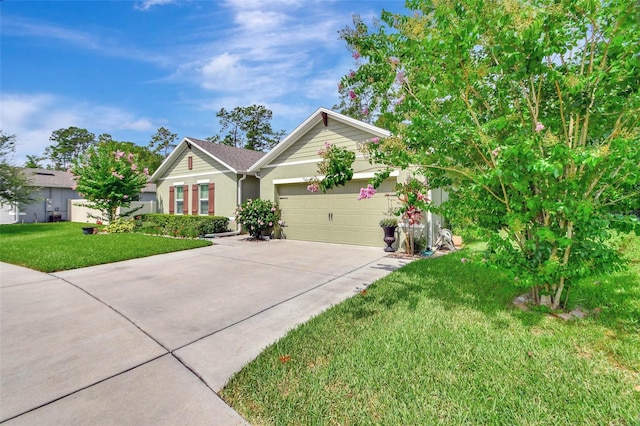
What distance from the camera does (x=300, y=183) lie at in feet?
36.0

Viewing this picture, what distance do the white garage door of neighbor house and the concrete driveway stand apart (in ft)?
9.17

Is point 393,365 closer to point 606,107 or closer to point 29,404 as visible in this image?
point 29,404

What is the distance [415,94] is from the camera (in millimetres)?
3738

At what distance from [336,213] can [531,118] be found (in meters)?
7.15

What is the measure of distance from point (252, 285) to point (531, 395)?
4.20 metres

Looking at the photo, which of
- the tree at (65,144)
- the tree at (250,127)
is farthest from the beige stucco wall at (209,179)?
the tree at (65,144)

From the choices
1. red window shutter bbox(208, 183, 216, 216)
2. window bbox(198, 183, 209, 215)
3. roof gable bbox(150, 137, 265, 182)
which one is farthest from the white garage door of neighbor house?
window bbox(198, 183, 209, 215)

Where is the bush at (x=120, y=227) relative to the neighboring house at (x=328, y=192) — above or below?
below

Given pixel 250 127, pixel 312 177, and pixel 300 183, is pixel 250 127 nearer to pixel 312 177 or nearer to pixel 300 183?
pixel 300 183

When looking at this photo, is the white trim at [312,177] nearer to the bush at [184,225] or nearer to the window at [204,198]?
the bush at [184,225]

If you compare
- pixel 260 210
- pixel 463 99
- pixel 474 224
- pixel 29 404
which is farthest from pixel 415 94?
pixel 260 210

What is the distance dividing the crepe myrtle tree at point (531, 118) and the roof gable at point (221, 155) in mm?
10245

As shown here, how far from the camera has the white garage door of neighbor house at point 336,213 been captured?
9320mm

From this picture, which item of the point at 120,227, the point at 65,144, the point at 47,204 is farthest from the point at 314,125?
the point at 65,144
